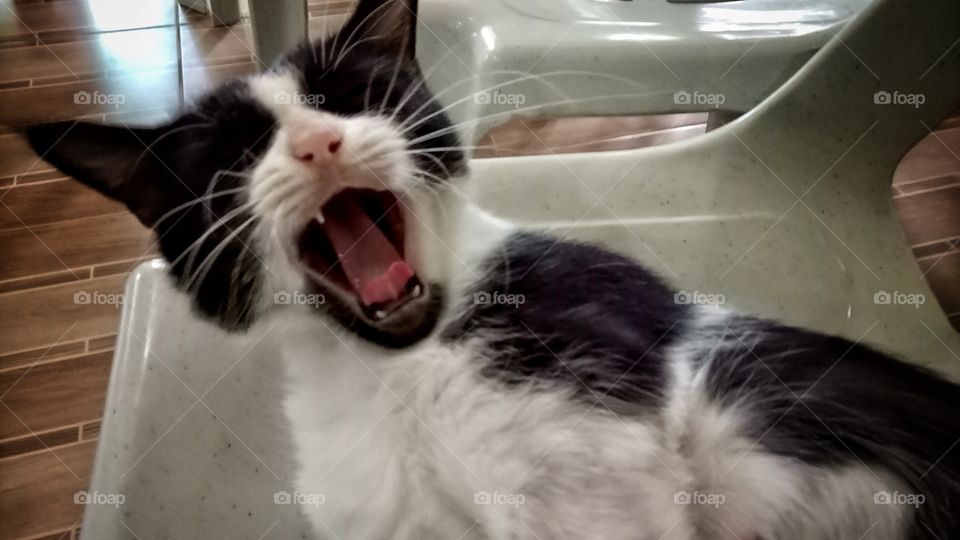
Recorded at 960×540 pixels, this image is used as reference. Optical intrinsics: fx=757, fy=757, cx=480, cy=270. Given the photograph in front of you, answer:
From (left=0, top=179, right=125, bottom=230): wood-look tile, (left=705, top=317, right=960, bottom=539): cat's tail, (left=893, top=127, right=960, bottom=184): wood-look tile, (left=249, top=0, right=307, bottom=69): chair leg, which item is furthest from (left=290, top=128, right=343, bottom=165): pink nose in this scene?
(left=893, top=127, right=960, bottom=184): wood-look tile

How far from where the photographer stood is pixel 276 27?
0.82m

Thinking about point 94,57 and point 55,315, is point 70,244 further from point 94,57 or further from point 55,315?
point 94,57

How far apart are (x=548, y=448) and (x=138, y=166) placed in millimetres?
445

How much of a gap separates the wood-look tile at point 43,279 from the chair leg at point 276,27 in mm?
804

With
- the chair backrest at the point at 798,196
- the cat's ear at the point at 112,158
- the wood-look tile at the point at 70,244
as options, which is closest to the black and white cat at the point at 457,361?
the cat's ear at the point at 112,158

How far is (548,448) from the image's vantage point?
2.24ft

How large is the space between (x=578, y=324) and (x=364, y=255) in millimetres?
208

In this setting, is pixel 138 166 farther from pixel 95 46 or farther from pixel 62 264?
pixel 95 46

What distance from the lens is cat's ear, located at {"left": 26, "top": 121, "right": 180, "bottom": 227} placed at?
2.08 feet

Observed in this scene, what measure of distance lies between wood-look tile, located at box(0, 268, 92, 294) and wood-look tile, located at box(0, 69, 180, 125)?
1.05 feet

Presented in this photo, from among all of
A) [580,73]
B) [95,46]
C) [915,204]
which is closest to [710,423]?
[580,73]

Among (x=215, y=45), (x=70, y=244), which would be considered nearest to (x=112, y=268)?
(x=70, y=244)

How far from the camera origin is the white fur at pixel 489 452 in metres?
0.67

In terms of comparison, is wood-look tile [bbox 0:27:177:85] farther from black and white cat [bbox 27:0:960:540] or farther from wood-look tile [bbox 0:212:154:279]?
black and white cat [bbox 27:0:960:540]
